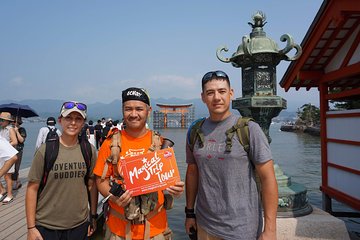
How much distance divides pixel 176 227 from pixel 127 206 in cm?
479

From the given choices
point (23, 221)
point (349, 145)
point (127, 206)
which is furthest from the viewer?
point (349, 145)

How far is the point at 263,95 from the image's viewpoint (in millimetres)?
4730

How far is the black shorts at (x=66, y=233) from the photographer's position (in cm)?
271

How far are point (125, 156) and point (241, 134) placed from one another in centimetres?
105

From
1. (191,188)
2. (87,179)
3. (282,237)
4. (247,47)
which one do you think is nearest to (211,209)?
(191,188)

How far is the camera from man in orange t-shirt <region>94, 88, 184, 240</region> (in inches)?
101

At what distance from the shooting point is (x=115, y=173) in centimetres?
265

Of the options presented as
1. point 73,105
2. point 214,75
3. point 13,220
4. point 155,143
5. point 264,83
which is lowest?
point 13,220

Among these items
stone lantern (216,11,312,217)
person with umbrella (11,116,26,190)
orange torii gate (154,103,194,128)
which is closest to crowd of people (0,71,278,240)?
stone lantern (216,11,312,217)

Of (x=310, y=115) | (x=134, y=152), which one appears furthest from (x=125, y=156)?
(x=310, y=115)

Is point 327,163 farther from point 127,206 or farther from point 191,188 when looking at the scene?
point 127,206

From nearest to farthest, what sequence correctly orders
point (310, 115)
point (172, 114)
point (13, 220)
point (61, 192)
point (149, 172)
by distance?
point (149, 172)
point (61, 192)
point (13, 220)
point (310, 115)
point (172, 114)

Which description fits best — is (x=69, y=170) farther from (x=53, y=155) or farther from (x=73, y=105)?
(x=73, y=105)

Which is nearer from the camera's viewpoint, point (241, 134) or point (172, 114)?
point (241, 134)
